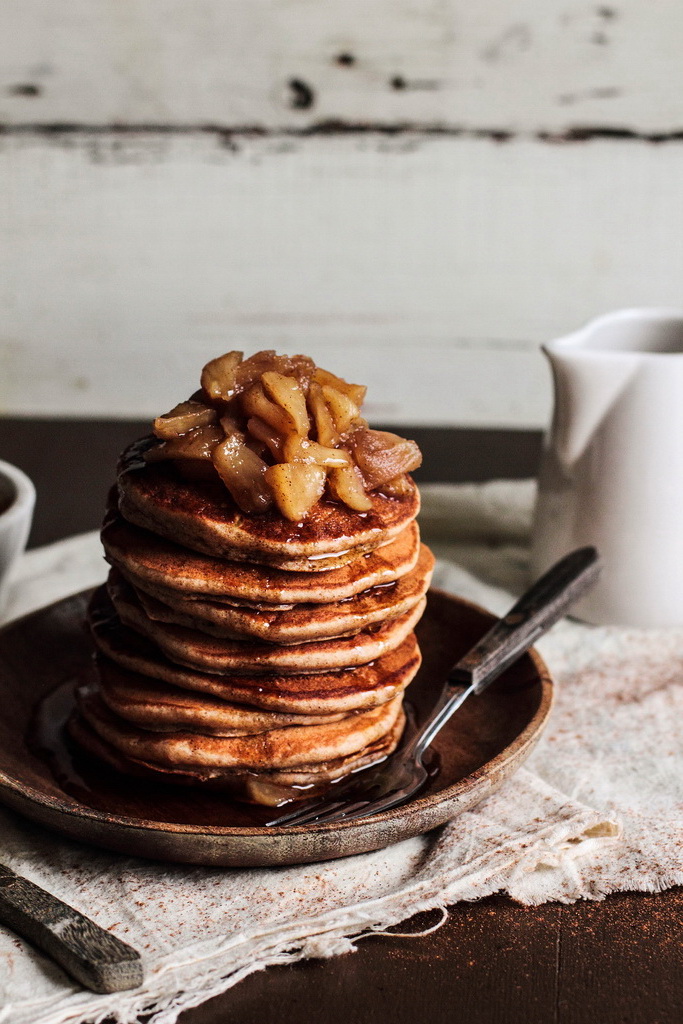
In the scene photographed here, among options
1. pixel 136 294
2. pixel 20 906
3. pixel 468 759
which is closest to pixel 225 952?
pixel 20 906

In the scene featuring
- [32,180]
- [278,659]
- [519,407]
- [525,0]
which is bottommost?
[519,407]

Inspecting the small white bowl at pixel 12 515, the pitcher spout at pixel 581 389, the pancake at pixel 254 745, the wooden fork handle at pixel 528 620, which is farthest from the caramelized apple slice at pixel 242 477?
the pitcher spout at pixel 581 389

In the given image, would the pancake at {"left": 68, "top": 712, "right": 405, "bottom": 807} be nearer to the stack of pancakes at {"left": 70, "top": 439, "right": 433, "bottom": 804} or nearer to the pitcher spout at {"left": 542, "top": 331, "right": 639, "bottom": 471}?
the stack of pancakes at {"left": 70, "top": 439, "right": 433, "bottom": 804}

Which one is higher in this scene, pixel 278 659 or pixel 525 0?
pixel 525 0

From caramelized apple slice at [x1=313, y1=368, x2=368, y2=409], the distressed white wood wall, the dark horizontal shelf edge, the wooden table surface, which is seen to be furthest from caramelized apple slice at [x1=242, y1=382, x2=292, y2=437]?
the distressed white wood wall

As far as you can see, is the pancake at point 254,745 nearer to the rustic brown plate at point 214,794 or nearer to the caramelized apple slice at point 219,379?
the rustic brown plate at point 214,794

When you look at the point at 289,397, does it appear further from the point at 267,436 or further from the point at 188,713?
the point at 188,713

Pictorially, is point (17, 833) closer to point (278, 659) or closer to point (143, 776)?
point (143, 776)

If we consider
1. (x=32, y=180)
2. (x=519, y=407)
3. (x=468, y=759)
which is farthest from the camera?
(x=519, y=407)
